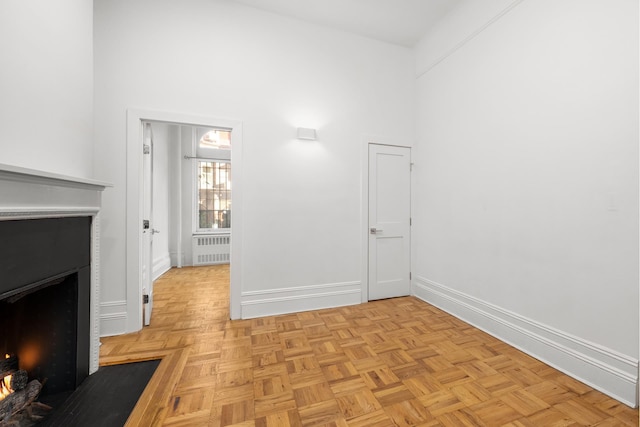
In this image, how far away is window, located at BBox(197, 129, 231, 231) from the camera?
5238 millimetres

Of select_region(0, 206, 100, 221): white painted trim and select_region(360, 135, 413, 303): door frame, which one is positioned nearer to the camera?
select_region(0, 206, 100, 221): white painted trim

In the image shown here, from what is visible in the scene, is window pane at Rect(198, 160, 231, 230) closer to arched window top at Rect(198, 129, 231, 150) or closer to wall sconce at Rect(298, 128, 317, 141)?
arched window top at Rect(198, 129, 231, 150)

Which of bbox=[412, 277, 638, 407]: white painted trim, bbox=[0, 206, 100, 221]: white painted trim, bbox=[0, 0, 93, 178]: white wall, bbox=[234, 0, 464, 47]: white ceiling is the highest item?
bbox=[234, 0, 464, 47]: white ceiling

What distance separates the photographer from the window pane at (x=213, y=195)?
5.27 metres

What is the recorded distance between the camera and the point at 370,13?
9.51ft

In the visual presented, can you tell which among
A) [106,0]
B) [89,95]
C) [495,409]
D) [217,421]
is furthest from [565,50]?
[106,0]

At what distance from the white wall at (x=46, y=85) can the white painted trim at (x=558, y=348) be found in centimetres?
353

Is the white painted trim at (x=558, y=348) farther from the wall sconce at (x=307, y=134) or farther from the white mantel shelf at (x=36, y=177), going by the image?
the white mantel shelf at (x=36, y=177)

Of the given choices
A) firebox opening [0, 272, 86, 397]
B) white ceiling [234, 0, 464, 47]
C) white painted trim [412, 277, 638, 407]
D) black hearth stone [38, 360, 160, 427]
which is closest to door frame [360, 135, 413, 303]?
white painted trim [412, 277, 638, 407]

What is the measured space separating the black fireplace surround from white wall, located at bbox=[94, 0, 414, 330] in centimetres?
76

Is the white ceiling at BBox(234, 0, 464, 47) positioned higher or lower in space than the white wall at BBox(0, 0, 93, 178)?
higher

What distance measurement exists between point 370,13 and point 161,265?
4.77 m

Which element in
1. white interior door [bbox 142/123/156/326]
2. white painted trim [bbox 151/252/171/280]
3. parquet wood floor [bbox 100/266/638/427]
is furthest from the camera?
white painted trim [bbox 151/252/171/280]

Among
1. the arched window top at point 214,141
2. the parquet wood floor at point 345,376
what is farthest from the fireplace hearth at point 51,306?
the arched window top at point 214,141
